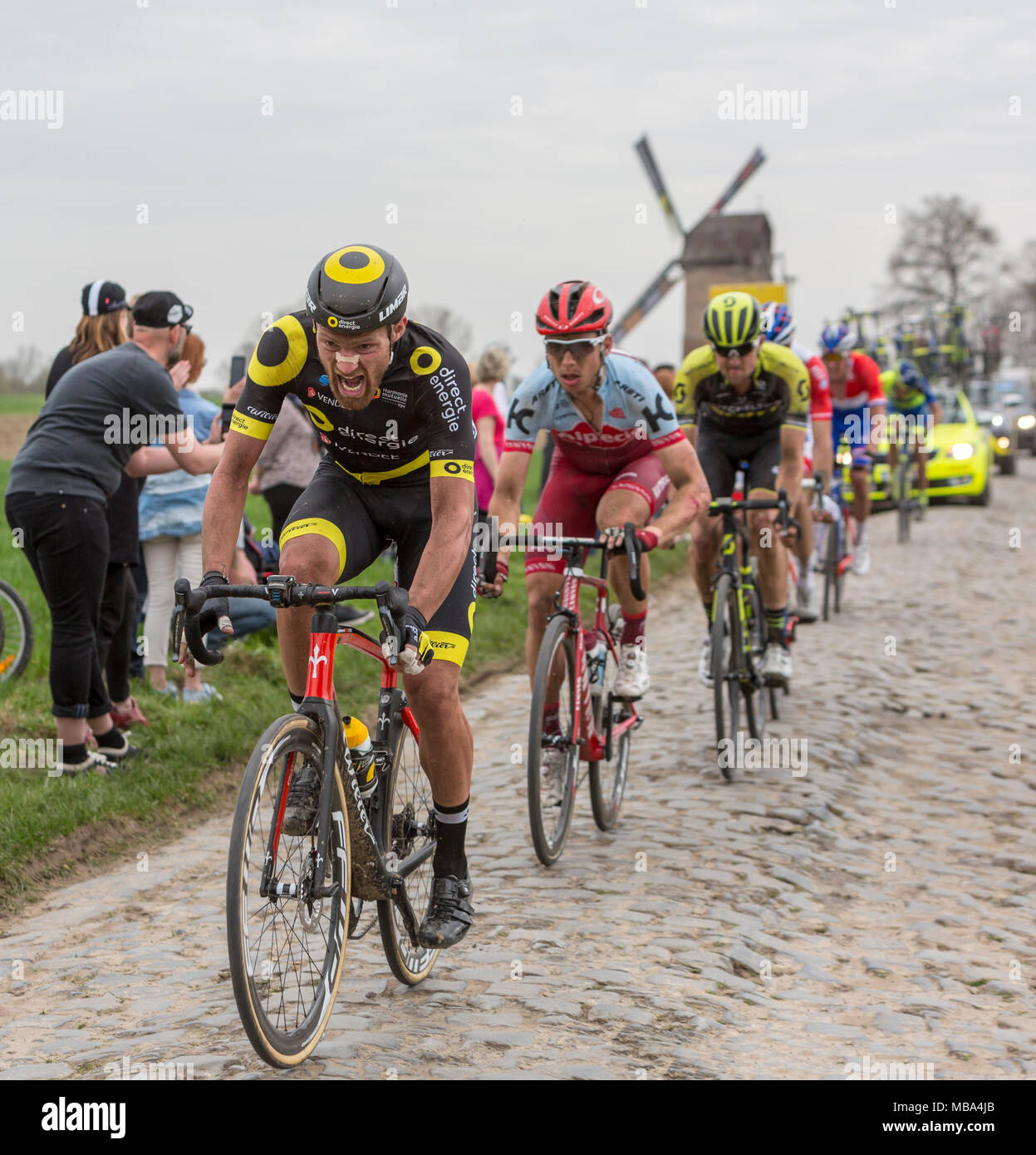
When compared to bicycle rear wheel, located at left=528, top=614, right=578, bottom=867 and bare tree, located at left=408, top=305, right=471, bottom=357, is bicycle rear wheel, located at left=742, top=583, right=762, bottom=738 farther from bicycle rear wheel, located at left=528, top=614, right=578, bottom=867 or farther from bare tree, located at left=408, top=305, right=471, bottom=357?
bare tree, located at left=408, top=305, right=471, bottom=357

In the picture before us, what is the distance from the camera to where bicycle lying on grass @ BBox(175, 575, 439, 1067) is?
3598 mm

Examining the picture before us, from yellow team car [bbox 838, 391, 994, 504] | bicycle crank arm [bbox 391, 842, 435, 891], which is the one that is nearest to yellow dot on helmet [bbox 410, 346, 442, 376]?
bicycle crank arm [bbox 391, 842, 435, 891]

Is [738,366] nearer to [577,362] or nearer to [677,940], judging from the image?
[577,362]

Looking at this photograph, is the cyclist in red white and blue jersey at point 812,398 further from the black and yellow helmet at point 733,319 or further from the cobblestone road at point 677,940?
the cobblestone road at point 677,940

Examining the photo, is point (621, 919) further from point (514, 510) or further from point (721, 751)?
point (721, 751)

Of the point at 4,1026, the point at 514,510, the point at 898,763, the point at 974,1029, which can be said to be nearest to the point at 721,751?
the point at 898,763

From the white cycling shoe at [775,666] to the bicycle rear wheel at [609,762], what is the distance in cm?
202

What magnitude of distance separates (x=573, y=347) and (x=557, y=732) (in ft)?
5.75

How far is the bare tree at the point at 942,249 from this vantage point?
3029 inches

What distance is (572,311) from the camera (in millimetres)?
6266

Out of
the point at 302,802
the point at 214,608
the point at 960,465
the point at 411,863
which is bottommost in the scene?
the point at 411,863

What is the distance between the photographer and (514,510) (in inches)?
260

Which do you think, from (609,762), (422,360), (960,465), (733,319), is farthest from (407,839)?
(960,465)

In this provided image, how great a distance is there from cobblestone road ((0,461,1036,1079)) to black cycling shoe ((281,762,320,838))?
0.68 m
